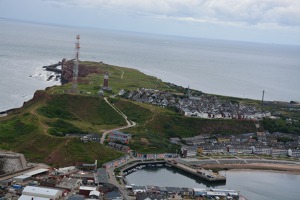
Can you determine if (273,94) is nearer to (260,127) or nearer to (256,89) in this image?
(256,89)

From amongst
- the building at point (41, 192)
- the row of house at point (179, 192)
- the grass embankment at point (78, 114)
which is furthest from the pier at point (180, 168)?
the building at point (41, 192)

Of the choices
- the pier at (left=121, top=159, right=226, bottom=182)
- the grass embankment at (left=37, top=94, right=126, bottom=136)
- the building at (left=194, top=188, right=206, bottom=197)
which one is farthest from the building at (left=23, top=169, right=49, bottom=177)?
the building at (left=194, top=188, right=206, bottom=197)

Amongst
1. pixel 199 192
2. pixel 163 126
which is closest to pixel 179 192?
pixel 199 192

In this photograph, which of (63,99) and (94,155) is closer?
(94,155)

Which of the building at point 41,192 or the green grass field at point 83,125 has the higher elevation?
the green grass field at point 83,125

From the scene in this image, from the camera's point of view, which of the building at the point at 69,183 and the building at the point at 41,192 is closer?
the building at the point at 41,192

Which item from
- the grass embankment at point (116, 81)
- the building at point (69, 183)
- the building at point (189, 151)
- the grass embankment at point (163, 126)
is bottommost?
the building at point (69, 183)

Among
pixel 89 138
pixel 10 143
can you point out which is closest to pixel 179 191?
pixel 89 138

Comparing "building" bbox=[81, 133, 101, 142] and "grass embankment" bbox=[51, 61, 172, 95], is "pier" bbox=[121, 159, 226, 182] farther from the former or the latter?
"grass embankment" bbox=[51, 61, 172, 95]

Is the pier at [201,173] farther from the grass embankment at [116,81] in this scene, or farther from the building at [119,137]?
the grass embankment at [116,81]
